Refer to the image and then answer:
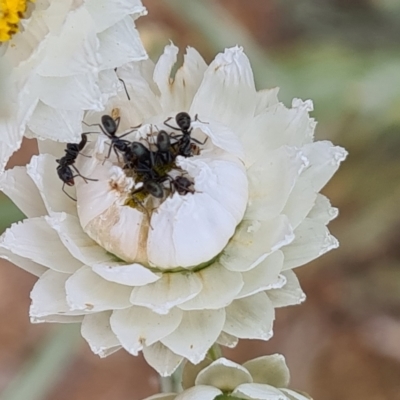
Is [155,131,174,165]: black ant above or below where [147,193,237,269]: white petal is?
above

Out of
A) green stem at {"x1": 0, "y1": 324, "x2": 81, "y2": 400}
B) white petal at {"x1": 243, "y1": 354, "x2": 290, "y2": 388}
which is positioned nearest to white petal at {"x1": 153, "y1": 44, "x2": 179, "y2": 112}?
white petal at {"x1": 243, "y1": 354, "x2": 290, "y2": 388}

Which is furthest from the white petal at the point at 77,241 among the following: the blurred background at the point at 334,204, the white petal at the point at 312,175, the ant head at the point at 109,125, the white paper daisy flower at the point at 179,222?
the blurred background at the point at 334,204

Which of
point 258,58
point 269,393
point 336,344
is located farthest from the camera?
Result: point 336,344

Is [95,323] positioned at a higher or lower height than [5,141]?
lower

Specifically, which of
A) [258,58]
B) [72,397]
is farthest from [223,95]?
[72,397]

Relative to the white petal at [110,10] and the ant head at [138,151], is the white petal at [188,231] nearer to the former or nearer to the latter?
the ant head at [138,151]

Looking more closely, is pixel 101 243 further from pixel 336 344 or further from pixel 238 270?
pixel 336 344

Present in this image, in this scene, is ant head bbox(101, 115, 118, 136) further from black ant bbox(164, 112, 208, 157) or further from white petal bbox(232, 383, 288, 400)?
white petal bbox(232, 383, 288, 400)
